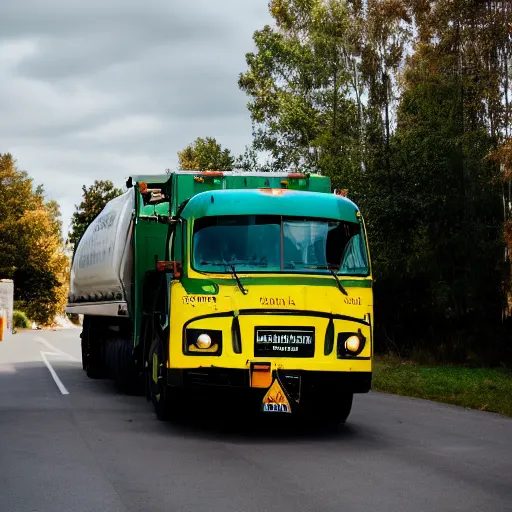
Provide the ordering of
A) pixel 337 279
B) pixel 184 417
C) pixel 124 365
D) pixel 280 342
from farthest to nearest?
pixel 124 365, pixel 184 417, pixel 337 279, pixel 280 342

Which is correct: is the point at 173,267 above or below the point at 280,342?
above

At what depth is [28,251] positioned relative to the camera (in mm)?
72062

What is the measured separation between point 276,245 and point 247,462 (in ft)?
9.91

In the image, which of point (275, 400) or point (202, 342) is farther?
point (202, 342)

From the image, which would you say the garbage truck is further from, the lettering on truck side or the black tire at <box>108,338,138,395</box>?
the black tire at <box>108,338,138,395</box>

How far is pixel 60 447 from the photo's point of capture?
10.7m

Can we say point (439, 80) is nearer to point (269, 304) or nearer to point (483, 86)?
point (483, 86)

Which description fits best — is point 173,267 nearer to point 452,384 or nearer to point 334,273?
point 334,273

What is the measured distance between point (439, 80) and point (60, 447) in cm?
2288

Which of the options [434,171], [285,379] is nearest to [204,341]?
[285,379]

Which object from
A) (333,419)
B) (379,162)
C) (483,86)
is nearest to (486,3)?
(483,86)

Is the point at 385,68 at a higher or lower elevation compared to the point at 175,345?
higher

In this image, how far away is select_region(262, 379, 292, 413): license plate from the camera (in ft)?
36.7

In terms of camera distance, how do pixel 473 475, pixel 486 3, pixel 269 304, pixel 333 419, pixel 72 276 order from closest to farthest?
pixel 473 475 < pixel 269 304 < pixel 333 419 < pixel 72 276 < pixel 486 3
